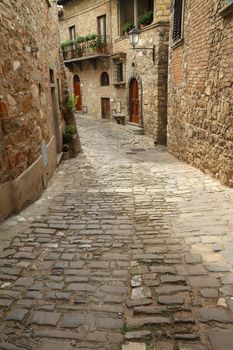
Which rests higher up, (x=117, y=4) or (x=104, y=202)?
(x=117, y=4)

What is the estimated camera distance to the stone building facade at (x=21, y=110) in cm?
379

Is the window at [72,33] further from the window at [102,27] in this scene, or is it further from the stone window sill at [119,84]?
the stone window sill at [119,84]

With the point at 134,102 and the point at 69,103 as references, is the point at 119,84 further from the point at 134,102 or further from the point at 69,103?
the point at 69,103

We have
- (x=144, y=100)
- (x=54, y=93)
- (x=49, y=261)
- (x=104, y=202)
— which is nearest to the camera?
(x=49, y=261)

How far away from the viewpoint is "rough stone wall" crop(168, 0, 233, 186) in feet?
16.2

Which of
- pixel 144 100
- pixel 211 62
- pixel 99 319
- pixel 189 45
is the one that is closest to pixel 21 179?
pixel 99 319

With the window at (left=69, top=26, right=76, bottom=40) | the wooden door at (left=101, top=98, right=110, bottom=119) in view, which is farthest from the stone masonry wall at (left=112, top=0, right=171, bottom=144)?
the window at (left=69, top=26, right=76, bottom=40)

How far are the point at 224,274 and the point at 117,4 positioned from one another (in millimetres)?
16144

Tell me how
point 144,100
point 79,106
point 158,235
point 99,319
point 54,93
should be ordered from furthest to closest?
point 79,106 → point 144,100 → point 54,93 → point 158,235 → point 99,319

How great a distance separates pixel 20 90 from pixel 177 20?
6.19 metres

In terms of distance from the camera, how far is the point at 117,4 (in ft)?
50.6

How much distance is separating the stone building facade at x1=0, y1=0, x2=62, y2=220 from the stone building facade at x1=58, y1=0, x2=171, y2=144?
7400 millimetres

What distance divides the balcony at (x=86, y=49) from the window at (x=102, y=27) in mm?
71

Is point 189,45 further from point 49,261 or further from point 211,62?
point 49,261
